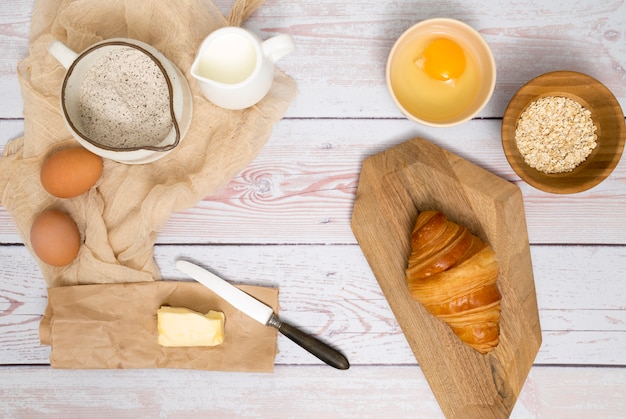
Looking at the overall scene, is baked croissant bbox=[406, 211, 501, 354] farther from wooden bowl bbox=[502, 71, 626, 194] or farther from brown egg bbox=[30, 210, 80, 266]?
brown egg bbox=[30, 210, 80, 266]

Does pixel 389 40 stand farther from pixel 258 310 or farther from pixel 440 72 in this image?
pixel 258 310

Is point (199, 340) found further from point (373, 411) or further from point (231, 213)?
point (373, 411)

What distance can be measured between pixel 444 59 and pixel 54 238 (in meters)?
0.70

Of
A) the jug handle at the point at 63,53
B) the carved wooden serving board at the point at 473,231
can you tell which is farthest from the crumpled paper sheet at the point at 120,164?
the carved wooden serving board at the point at 473,231

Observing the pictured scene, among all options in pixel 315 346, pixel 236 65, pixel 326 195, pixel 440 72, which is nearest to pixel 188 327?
pixel 315 346

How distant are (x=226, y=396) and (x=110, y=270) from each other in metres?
0.31

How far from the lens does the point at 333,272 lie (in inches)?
36.7

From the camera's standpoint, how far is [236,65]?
811mm

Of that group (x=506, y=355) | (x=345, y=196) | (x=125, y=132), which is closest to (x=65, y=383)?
(x=125, y=132)

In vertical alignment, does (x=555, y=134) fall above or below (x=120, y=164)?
above

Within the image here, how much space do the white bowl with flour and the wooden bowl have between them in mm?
527

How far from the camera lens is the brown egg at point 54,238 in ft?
2.77

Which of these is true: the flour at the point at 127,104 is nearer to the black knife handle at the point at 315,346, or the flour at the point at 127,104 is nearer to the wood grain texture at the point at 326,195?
the wood grain texture at the point at 326,195

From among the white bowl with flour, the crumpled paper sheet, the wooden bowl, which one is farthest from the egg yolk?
the white bowl with flour
